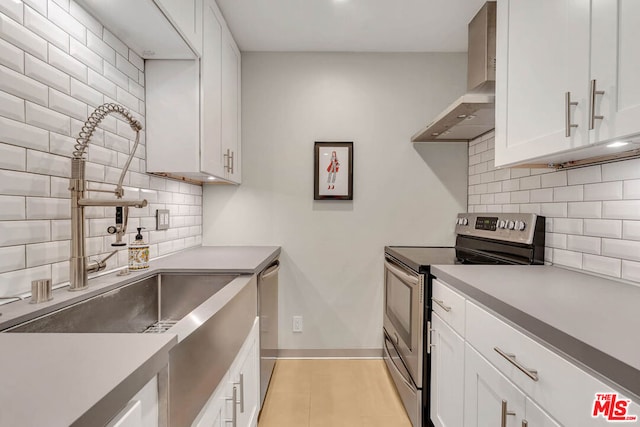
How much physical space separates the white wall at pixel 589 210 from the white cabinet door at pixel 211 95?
181cm

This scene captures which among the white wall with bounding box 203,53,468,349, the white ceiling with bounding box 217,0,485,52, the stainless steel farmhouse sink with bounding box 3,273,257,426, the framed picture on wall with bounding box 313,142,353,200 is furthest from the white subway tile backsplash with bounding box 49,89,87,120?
the framed picture on wall with bounding box 313,142,353,200

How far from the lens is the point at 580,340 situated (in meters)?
0.71

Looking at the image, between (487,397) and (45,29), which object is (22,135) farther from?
(487,397)

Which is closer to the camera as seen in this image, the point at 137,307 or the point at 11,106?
the point at 11,106

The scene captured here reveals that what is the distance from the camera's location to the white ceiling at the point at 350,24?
2.02 meters

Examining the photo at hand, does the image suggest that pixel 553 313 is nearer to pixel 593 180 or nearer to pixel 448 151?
pixel 593 180

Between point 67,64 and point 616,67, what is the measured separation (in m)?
1.80

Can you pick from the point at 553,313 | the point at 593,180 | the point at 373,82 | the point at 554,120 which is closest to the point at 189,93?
the point at 373,82

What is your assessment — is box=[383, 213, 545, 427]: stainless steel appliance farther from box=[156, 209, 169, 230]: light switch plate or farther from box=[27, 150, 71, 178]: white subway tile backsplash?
box=[27, 150, 71, 178]: white subway tile backsplash

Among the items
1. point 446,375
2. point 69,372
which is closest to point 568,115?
point 446,375

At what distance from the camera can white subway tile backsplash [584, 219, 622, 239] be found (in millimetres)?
1323

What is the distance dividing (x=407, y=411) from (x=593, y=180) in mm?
1531

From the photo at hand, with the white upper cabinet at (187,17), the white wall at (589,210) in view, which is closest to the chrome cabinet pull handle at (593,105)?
the white wall at (589,210)

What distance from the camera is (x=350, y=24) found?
7.27 feet
